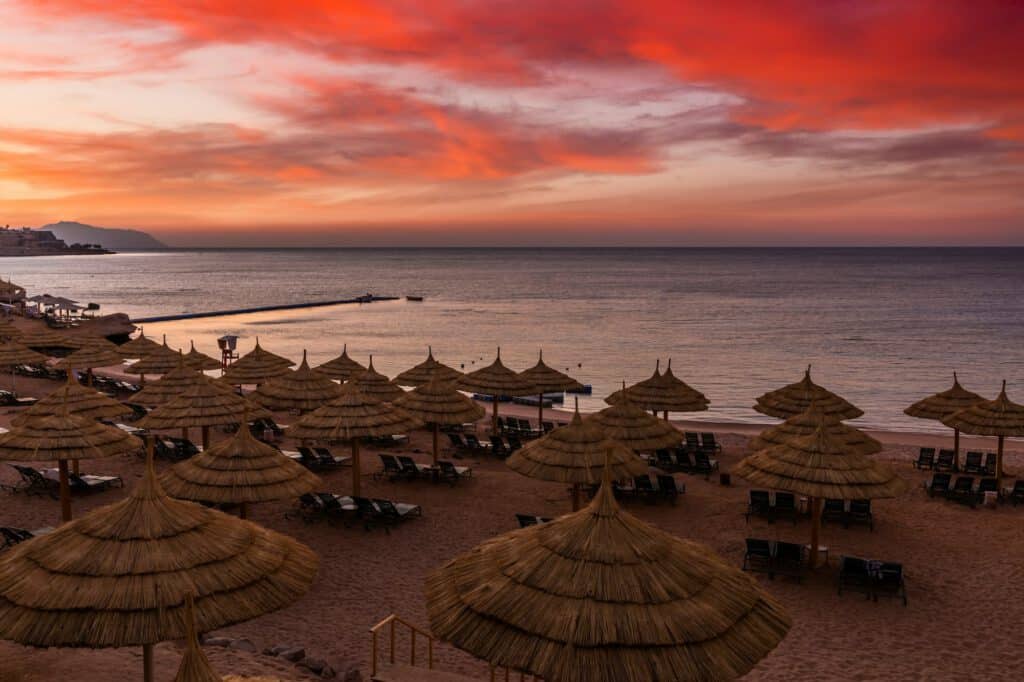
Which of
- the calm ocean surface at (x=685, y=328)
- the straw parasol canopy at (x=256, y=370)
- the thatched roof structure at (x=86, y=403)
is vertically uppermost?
the thatched roof structure at (x=86, y=403)

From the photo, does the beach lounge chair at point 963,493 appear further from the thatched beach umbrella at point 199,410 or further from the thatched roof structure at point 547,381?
the thatched beach umbrella at point 199,410

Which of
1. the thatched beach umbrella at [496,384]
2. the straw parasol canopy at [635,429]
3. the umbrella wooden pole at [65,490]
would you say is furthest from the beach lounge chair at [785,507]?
the umbrella wooden pole at [65,490]

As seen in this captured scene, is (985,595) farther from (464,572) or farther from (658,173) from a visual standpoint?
(658,173)

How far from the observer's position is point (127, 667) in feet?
25.1

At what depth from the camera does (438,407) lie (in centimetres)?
1697

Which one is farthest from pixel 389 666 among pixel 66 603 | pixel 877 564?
pixel 877 564

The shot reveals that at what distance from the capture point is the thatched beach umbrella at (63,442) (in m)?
11.3

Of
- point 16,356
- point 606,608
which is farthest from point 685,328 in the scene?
→ point 606,608

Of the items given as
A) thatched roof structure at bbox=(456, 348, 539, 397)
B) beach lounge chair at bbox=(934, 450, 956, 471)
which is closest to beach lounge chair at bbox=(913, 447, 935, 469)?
beach lounge chair at bbox=(934, 450, 956, 471)

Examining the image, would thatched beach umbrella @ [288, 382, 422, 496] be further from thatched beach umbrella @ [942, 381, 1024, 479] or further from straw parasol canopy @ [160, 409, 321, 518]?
thatched beach umbrella @ [942, 381, 1024, 479]

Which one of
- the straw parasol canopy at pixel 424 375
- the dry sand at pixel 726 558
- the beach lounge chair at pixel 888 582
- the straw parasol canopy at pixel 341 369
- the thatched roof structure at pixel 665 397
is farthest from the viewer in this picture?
the straw parasol canopy at pixel 341 369

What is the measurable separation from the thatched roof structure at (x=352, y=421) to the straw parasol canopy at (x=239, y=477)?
8.96 ft

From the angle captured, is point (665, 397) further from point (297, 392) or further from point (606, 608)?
point (606, 608)

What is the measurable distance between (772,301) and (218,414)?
85328mm
